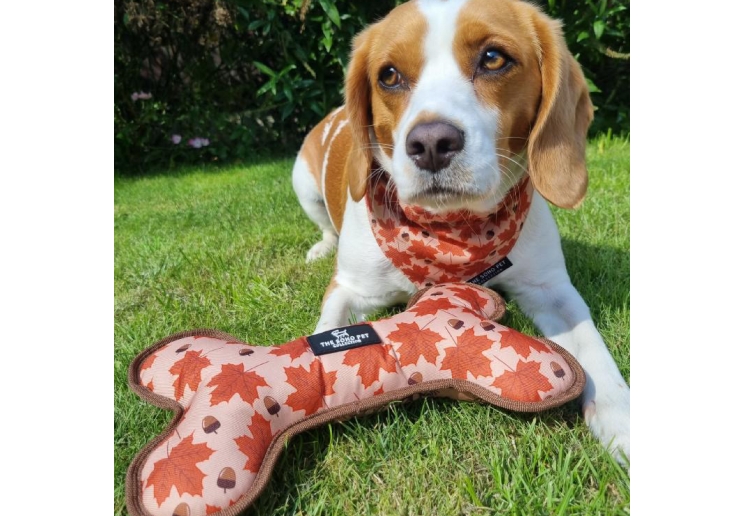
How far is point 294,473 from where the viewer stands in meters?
1.44

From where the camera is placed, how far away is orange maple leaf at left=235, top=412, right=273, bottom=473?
4.25ft

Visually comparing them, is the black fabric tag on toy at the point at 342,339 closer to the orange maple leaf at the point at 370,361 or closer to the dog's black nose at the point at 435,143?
the orange maple leaf at the point at 370,361

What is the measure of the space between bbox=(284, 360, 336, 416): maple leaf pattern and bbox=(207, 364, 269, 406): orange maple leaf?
0.25 feet

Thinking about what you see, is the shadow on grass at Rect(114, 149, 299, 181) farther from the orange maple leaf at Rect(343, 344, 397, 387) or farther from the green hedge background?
the orange maple leaf at Rect(343, 344, 397, 387)

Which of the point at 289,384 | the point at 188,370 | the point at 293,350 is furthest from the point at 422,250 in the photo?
the point at 188,370

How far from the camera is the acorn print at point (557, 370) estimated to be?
1.54 metres

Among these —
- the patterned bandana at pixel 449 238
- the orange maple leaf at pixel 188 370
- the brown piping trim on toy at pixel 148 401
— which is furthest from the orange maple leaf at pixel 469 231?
the orange maple leaf at pixel 188 370

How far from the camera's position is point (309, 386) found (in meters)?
1.52

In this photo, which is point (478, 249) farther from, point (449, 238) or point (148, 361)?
point (148, 361)

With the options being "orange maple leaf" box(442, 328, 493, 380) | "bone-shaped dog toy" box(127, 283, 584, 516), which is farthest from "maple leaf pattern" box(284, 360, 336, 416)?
"orange maple leaf" box(442, 328, 493, 380)

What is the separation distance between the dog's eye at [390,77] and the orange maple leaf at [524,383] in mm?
1095

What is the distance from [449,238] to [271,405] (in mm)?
1022
